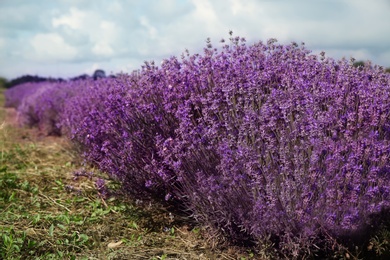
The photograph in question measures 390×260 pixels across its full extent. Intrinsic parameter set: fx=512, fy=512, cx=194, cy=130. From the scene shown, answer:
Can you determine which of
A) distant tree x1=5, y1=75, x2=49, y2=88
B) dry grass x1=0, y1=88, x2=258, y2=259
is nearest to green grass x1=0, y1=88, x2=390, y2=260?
dry grass x1=0, y1=88, x2=258, y2=259

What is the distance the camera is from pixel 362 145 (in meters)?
2.99

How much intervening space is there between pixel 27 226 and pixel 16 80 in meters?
18.5

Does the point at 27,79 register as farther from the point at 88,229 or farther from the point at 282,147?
the point at 282,147

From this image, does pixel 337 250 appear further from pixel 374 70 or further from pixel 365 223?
pixel 374 70

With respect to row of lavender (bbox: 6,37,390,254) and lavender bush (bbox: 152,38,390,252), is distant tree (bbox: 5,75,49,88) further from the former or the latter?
lavender bush (bbox: 152,38,390,252)

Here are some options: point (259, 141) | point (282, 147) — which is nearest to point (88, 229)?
point (259, 141)

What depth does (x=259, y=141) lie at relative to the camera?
3.18m

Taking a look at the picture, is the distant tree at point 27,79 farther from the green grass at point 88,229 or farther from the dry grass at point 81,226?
the green grass at point 88,229

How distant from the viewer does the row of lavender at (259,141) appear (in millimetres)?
2939

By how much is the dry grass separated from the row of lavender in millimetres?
217

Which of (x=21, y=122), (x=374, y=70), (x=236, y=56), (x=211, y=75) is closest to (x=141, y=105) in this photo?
(x=211, y=75)

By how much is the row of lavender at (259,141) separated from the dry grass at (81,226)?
0.22 m

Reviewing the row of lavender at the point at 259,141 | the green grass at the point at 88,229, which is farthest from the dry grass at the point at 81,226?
the row of lavender at the point at 259,141

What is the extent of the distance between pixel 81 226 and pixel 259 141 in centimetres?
158
